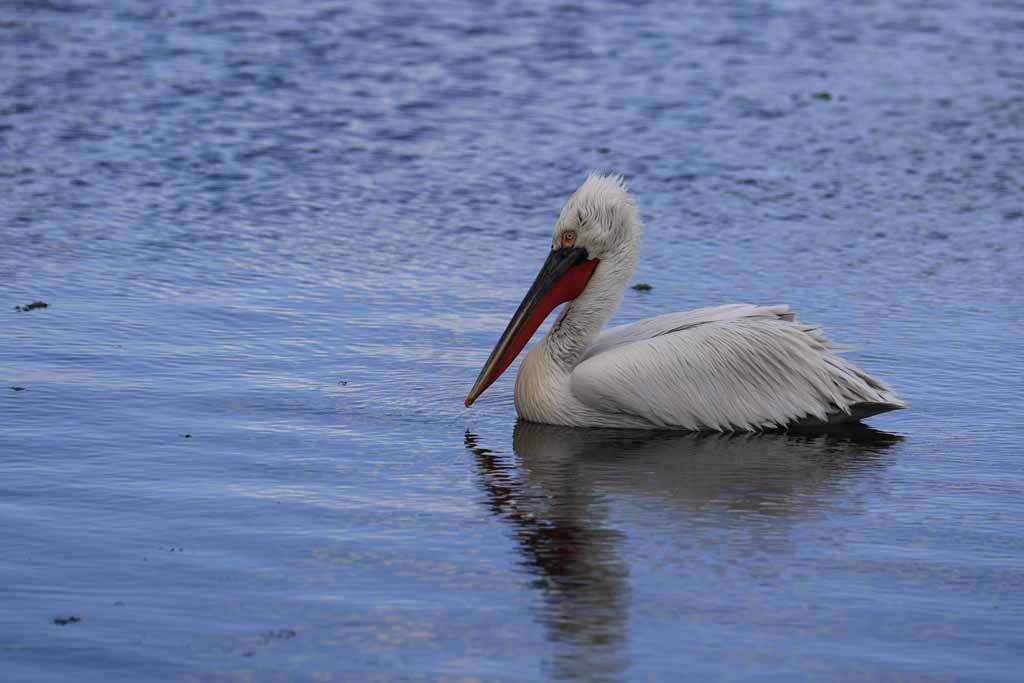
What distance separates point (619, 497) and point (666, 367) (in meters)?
0.85

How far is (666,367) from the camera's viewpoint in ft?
18.9

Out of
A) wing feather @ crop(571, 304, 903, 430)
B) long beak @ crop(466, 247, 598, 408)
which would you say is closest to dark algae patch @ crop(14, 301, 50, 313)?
long beak @ crop(466, 247, 598, 408)

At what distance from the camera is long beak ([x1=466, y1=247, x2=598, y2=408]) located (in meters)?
6.05

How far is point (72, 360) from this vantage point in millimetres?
6094

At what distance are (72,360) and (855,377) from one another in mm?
2685

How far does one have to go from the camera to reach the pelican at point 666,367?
5762 mm

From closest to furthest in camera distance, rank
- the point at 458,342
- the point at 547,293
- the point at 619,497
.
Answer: the point at 619,497 < the point at 547,293 < the point at 458,342

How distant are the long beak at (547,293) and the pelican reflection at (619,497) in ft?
0.98

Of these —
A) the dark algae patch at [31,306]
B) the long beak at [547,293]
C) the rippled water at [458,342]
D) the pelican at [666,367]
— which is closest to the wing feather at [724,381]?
the pelican at [666,367]

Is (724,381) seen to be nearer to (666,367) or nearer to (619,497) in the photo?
(666,367)

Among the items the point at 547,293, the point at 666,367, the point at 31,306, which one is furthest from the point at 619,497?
the point at 31,306

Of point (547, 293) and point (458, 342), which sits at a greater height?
point (547, 293)

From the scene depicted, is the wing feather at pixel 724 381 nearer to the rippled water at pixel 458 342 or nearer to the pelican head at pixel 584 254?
the rippled water at pixel 458 342

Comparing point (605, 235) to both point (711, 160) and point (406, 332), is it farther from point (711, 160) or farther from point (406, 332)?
point (711, 160)
